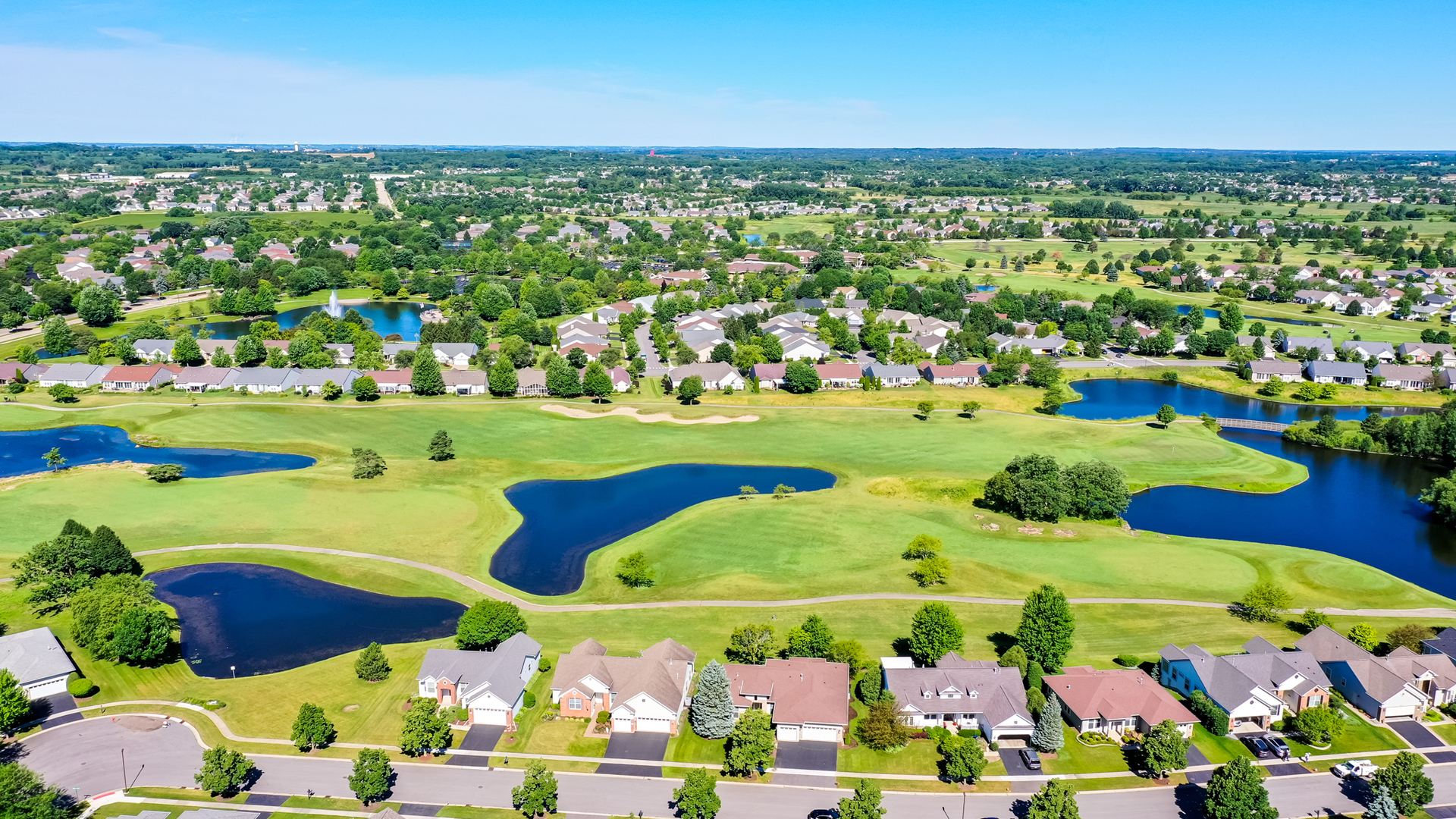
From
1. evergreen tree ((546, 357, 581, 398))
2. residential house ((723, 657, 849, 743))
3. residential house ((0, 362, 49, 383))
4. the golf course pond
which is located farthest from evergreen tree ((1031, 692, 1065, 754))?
residential house ((0, 362, 49, 383))

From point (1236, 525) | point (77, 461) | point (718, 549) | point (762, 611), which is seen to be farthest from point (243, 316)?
point (1236, 525)

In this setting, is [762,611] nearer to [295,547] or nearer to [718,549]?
[718,549]

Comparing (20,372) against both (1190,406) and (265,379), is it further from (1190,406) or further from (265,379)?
(1190,406)

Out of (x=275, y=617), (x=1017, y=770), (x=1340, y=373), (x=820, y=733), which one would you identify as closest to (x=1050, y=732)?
(x=1017, y=770)

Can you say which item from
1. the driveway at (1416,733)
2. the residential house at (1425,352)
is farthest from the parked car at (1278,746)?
the residential house at (1425,352)

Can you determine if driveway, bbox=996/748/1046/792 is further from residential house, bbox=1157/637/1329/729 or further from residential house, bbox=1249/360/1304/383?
residential house, bbox=1249/360/1304/383

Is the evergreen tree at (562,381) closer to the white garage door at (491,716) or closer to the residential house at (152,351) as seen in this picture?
the residential house at (152,351)
